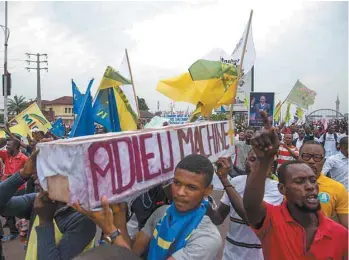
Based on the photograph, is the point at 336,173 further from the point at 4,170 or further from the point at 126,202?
the point at 4,170

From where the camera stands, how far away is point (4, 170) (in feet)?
21.1

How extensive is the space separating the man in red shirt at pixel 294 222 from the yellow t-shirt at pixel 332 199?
786 mm

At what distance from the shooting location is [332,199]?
2717 mm

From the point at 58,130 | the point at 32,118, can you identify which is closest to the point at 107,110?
the point at 32,118

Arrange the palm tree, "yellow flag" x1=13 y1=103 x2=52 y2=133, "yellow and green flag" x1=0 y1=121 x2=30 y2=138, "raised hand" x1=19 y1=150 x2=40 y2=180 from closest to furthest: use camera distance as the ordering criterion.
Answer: "raised hand" x1=19 y1=150 x2=40 y2=180, "yellow and green flag" x1=0 y1=121 x2=30 y2=138, "yellow flag" x1=13 y1=103 x2=52 y2=133, the palm tree

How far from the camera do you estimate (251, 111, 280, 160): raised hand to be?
1581 millimetres

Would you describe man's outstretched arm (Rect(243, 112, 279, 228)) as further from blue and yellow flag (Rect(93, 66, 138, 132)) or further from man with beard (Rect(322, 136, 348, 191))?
man with beard (Rect(322, 136, 348, 191))

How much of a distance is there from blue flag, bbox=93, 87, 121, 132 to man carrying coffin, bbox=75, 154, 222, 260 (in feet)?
6.86

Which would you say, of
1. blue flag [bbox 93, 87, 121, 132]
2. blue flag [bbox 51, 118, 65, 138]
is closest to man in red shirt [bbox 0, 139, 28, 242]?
blue flag [bbox 93, 87, 121, 132]

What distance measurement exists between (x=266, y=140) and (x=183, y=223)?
23.9 inches

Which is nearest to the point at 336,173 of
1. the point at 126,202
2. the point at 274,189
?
the point at 274,189

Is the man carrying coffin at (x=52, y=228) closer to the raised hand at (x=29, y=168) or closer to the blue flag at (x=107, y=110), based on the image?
the raised hand at (x=29, y=168)

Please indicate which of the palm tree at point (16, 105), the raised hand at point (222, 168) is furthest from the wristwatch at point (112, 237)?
the palm tree at point (16, 105)

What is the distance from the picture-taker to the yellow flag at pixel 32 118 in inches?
339
